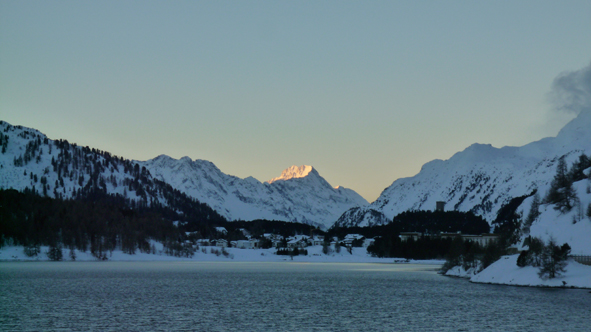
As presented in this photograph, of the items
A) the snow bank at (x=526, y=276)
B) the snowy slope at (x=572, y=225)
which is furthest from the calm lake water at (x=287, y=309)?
the snowy slope at (x=572, y=225)

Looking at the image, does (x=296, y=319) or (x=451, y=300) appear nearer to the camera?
(x=296, y=319)

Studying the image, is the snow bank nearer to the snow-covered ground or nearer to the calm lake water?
the snow-covered ground

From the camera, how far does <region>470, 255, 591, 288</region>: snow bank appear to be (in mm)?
104938

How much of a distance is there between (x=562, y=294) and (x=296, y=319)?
51.7 meters

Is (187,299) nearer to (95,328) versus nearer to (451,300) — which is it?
(95,328)

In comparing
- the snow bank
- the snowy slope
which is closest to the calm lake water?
the snow bank

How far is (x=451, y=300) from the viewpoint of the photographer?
86000 millimetres

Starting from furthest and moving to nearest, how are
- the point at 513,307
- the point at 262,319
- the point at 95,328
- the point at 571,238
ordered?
the point at 571,238 → the point at 513,307 → the point at 262,319 → the point at 95,328

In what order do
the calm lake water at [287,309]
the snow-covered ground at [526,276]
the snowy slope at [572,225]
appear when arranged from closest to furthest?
the calm lake water at [287,309] < the snow-covered ground at [526,276] < the snowy slope at [572,225]

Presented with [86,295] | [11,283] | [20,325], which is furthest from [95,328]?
[11,283]

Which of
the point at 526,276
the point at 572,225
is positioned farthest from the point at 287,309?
the point at 572,225

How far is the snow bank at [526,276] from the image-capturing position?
10494 cm

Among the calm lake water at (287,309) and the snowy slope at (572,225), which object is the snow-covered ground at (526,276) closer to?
the calm lake water at (287,309)

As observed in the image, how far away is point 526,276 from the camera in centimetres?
11331
